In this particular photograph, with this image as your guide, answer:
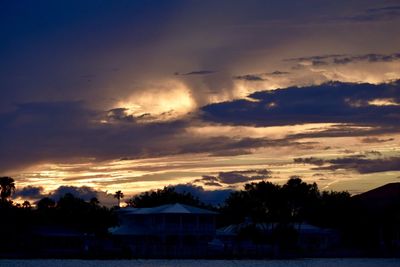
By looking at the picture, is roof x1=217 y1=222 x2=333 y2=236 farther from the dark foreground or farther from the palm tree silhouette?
the palm tree silhouette

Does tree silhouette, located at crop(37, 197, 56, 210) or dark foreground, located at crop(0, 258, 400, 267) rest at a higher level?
tree silhouette, located at crop(37, 197, 56, 210)

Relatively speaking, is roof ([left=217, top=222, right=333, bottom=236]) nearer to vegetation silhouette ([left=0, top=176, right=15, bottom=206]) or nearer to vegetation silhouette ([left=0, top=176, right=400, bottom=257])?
vegetation silhouette ([left=0, top=176, right=400, bottom=257])

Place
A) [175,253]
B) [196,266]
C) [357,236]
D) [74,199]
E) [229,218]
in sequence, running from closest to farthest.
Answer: [196,266]
[175,253]
[357,236]
[74,199]
[229,218]

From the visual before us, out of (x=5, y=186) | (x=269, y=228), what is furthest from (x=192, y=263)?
(x=5, y=186)

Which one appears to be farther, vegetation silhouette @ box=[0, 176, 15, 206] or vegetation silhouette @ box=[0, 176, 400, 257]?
vegetation silhouette @ box=[0, 176, 15, 206]

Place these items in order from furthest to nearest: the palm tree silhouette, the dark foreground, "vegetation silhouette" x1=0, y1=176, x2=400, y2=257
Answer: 1. the palm tree silhouette
2. "vegetation silhouette" x1=0, y1=176, x2=400, y2=257
3. the dark foreground

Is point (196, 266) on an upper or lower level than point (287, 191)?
lower

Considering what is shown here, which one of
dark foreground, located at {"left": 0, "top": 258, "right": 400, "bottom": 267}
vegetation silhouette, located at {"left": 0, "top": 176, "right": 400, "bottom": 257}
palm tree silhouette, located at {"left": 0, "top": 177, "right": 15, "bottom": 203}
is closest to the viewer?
dark foreground, located at {"left": 0, "top": 258, "right": 400, "bottom": 267}

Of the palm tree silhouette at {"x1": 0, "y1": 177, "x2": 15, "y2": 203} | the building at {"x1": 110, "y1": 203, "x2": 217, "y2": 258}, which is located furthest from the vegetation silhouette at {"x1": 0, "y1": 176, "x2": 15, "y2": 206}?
the building at {"x1": 110, "y1": 203, "x2": 217, "y2": 258}

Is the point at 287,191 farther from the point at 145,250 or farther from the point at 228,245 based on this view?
the point at 145,250

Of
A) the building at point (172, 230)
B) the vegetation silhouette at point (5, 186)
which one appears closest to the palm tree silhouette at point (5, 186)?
the vegetation silhouette at point (5, 186)

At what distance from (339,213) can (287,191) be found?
843 centimetres

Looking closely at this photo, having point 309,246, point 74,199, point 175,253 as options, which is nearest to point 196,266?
point 175,253

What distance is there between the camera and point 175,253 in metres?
105
